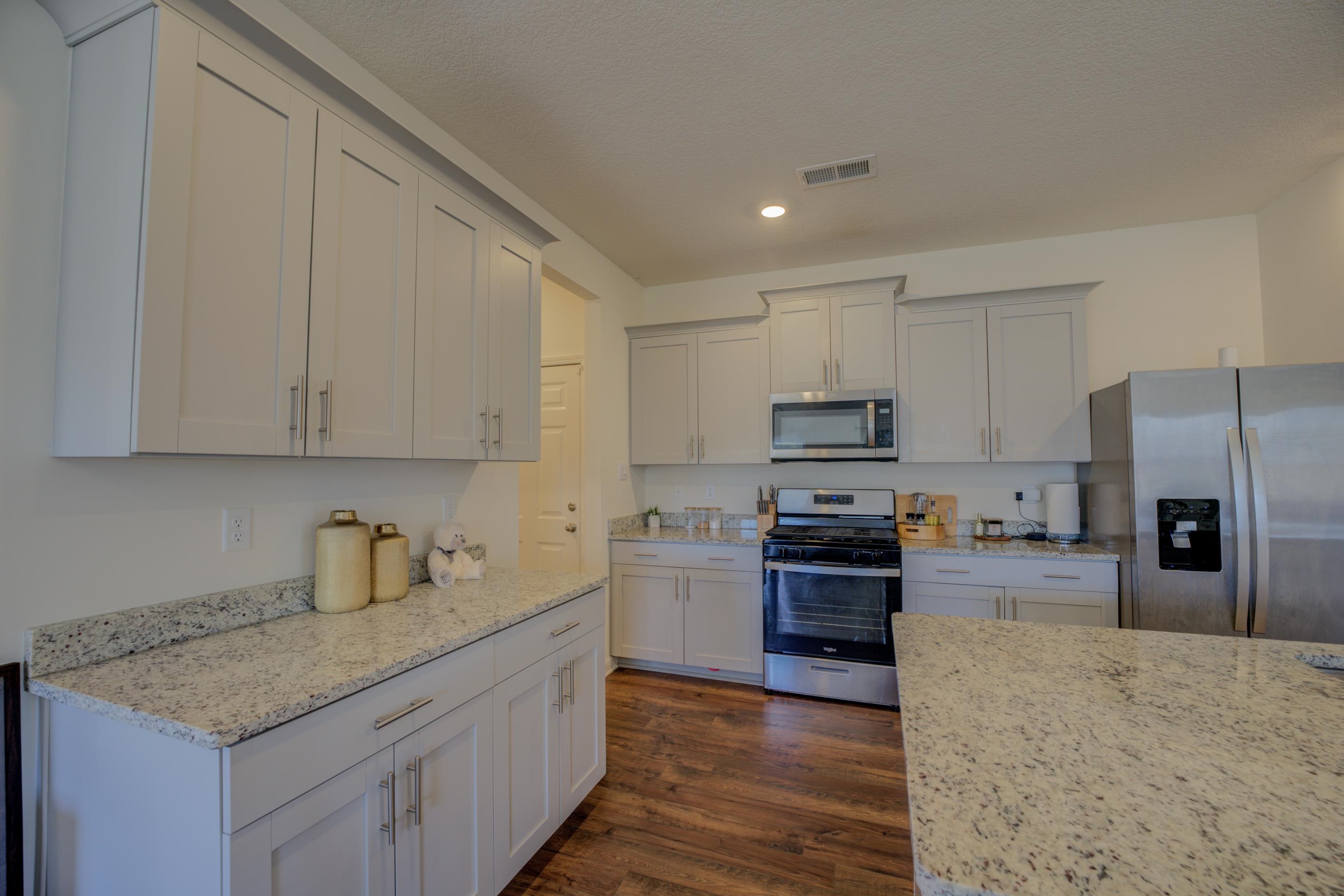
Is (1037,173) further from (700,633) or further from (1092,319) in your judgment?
(700,633)

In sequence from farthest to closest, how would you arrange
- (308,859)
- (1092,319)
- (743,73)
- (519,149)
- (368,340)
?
1. (1092,319)
2. (519,149)
3. (743,73)
4. (368,340)
5. (308,859)

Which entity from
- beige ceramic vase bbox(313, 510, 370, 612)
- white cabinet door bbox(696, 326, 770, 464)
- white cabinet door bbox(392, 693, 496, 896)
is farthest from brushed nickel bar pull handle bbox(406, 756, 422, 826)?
white cabinet door bbox(696, 326, 770, 464)

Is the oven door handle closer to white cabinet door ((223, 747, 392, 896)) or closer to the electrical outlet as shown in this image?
white cabinet door ((223, 747, 392, 896))

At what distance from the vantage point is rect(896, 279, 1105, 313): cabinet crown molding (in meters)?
3.09

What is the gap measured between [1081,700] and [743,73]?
6.84 feet

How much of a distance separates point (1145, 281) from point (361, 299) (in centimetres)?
402

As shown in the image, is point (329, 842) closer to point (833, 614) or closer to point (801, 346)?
point (833, 614)

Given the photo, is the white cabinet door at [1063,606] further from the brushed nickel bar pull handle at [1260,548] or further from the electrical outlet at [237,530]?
the electrical outlet at [237,530]

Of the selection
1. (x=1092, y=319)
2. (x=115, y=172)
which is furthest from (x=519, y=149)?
(x=1092, y=319)

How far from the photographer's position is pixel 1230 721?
0.93 meters

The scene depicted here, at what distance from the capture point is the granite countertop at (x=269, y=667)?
1042 millimetres

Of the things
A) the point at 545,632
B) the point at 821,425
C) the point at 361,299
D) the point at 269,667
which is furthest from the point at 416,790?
the point at 821,425

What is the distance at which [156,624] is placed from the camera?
1394mm

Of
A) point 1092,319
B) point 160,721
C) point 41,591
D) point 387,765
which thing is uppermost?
point 1092,319
